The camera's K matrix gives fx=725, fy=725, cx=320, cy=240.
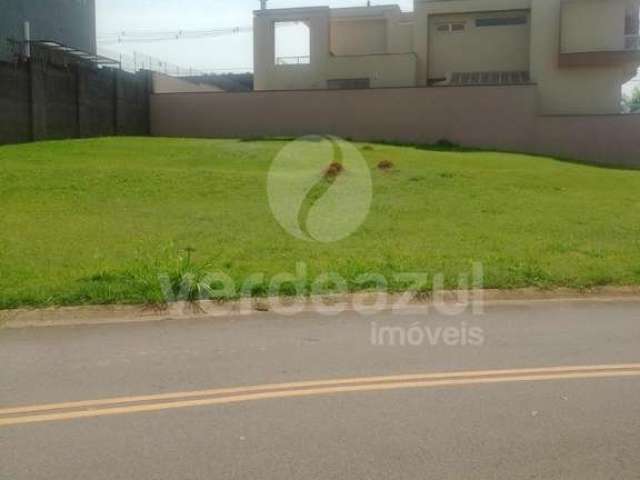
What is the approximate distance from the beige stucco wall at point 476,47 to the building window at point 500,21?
19cm

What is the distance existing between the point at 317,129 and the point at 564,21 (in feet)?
44.0

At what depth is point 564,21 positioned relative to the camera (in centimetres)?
3525

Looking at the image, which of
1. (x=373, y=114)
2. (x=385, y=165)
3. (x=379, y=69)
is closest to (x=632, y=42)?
(x=379, y=69)

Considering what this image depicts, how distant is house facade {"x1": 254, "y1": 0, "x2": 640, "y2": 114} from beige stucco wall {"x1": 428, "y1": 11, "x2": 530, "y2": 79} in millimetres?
51

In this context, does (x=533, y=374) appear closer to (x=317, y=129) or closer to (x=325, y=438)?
(x=325, y=438)

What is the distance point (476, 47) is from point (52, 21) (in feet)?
71.2

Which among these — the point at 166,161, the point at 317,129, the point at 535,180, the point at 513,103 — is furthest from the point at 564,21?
the point at 166,161

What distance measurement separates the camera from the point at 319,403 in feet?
16.6

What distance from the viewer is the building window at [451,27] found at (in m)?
37.0

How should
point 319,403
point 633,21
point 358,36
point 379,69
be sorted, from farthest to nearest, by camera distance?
point 358,36 → point 379,69 → point 633,21 → point 319,403

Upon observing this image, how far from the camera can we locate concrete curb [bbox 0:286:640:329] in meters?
7.58

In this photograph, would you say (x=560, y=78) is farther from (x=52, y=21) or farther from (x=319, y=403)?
(x=319, y=403)

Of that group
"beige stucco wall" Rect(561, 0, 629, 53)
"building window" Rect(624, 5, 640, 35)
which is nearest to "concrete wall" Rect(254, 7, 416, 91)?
"beige stucco wall" Rect(561, 0, 629, 53)

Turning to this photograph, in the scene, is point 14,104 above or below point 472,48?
below
